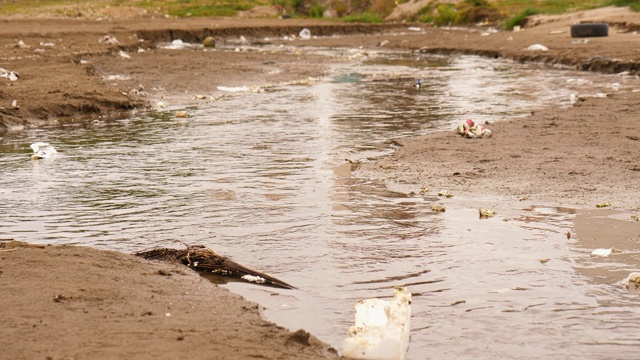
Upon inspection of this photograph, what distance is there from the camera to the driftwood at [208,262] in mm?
6355

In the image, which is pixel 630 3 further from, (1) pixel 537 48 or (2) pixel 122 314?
(2) pixel 122 314

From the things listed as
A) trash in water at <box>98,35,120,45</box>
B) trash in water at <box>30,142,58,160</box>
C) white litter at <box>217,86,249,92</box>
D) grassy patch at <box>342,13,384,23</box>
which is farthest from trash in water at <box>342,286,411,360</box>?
grassy patch at <box>342,13,384,23</box>

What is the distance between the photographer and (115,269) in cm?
612

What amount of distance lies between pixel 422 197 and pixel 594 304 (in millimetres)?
3058

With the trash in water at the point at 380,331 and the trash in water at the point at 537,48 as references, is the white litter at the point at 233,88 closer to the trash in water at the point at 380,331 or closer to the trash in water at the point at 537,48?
the trash in water at the point at 537,48

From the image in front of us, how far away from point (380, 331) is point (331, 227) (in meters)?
2.99

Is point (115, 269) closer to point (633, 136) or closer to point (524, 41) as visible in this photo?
point (633, 136)

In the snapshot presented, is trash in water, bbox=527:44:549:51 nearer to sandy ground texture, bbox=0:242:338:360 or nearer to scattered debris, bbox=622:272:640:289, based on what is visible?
scattered debris, bbox=622:272:640:289

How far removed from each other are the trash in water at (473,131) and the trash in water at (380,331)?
6945mm

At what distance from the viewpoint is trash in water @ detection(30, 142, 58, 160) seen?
36.6ft

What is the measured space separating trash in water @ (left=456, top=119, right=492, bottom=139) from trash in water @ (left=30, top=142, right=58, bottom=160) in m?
4.99

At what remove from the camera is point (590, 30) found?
25172 millimetres

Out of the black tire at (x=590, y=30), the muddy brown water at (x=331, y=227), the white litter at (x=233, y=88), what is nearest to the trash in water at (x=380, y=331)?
the muddy brown water at (x=331, y=227)

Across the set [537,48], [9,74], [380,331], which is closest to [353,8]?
[537,48]
